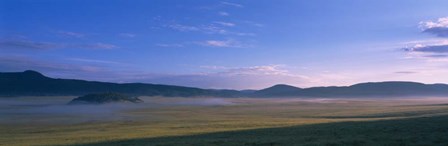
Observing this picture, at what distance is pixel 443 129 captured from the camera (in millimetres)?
25781

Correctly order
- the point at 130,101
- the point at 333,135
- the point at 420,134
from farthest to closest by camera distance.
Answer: the point at 130,101, the point at 333,135, the point at 420,134

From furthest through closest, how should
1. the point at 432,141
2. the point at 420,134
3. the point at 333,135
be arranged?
the point at 333,135 < the point at 420,134 < the point at 432,141

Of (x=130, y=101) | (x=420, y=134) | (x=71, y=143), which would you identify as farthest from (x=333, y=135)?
(x=130, y=101)

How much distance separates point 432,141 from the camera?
21.2 meters

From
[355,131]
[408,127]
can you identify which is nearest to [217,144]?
[355,131]

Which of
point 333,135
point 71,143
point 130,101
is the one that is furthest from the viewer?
point 130,101

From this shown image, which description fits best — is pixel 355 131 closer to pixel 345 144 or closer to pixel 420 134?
pixel 420 134

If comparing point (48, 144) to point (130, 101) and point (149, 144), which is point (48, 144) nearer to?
point (149, 144)

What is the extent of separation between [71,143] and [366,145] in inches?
716

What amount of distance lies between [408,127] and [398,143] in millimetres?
7459

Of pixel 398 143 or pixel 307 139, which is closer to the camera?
pixel 398 143

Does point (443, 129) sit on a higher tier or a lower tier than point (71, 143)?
higher

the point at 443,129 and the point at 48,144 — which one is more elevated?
the point at 443,129

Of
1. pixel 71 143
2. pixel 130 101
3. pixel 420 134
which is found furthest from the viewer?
pixel 130 101
